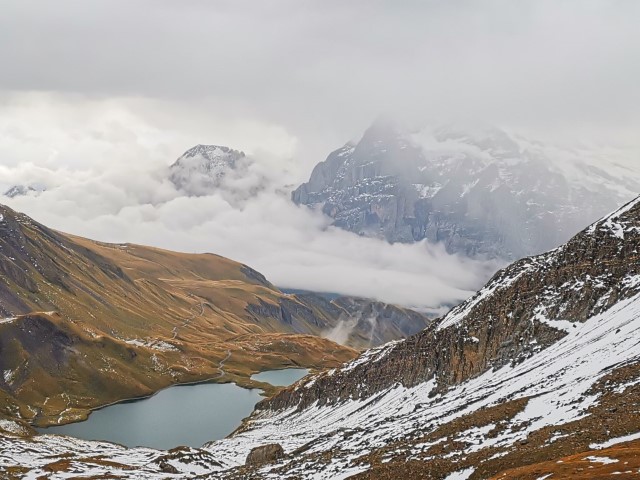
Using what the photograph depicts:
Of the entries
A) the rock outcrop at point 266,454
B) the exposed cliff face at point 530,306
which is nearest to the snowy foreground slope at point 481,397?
the exposed cliff face at point 530,306

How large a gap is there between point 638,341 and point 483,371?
153ft

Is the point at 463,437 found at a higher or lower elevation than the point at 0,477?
higher

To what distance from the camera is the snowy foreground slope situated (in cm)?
5100

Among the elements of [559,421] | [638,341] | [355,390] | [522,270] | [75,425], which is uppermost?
[522,270]

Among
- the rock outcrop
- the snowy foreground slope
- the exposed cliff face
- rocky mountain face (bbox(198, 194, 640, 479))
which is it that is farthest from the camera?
the exposed cliff face

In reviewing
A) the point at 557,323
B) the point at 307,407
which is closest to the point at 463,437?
the point at 557,323

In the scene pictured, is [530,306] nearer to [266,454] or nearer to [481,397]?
[481,397]

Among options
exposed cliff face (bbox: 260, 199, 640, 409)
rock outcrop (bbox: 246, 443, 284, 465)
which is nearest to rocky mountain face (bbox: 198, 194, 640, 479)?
exposed cliff face (bbox: 260, 199, 640, 409)

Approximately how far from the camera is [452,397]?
10288cm

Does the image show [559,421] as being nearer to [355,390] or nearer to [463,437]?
[463,437]

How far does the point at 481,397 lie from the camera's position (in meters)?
83.6

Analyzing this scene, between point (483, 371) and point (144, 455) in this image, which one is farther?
point (144, 455)

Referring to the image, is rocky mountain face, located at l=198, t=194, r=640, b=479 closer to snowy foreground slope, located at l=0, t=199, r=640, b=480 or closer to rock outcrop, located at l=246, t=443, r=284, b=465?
snowy foreground slope, located at l=0, t=199, r=640, b=480

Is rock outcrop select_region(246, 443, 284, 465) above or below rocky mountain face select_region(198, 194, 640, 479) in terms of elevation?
below
